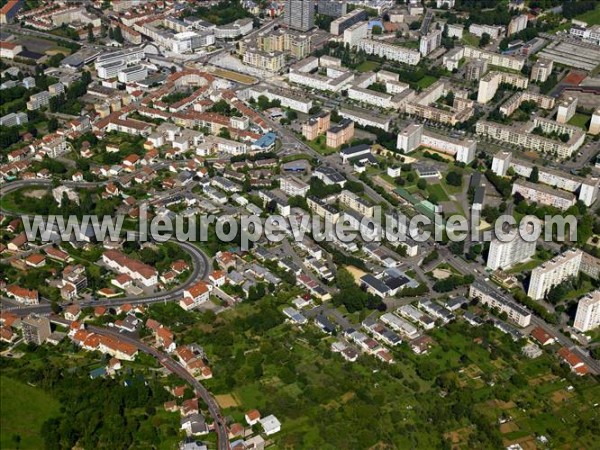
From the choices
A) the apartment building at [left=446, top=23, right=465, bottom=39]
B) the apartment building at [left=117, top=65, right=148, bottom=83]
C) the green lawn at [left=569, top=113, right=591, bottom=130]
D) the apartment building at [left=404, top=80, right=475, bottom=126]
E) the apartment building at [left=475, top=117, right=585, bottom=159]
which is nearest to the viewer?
the apartment building at [left=475, top=117, right=585, bottom=159]

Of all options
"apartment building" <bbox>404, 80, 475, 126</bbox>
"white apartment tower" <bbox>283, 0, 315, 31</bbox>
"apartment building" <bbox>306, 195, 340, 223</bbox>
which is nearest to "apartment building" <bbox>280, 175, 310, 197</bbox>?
"apartment building" <bbox>306, 195, 340, 223</bbox>

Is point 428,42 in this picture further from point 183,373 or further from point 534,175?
point 183,373

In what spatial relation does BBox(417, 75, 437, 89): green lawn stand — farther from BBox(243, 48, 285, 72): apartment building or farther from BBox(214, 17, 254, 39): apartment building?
BBox(214, 17, 254, 39): apartment building

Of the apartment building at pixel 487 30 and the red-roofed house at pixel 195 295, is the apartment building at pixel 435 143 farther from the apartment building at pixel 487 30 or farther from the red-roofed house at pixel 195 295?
the apartment building at pixel 487 30

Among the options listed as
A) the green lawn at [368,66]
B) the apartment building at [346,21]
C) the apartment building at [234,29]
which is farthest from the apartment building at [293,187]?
the apartment building at [346,21]

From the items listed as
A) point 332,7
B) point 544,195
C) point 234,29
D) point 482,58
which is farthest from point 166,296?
point 332,7

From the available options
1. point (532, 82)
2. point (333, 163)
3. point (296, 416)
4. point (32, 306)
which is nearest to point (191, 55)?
point (333, 163)
